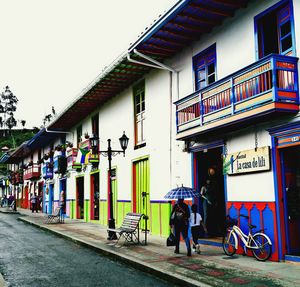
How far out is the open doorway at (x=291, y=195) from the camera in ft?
28.3

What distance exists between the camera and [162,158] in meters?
13.6

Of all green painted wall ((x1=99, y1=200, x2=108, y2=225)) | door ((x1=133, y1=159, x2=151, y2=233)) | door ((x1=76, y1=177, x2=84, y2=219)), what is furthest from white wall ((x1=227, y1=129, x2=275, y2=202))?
door ((x1=76, y1=177, x2=84, y2=219))

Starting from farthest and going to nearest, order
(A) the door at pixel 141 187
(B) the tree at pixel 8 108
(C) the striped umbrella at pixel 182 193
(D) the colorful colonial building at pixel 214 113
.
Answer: (B) the tree at pixel 8 108
(A) the door at pixel 141 187
(C) the striped umbrella at pixel 182 193
(D) the colorful colonial building at pixel 214 113

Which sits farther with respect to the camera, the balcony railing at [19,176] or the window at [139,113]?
the balcony railing at [19,176]

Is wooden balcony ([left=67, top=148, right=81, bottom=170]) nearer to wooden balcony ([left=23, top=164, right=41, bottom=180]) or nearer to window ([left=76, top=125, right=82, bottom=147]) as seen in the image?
window ([left=76, top=125, right=82, bottom=147])

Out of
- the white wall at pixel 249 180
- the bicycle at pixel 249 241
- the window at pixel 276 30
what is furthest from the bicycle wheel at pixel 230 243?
the window at pixel 276 30

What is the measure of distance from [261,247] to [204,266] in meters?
1.38

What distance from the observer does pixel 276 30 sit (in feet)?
30.0

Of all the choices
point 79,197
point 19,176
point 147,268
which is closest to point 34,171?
point 19,176

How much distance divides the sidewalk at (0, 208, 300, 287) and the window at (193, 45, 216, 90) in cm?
455

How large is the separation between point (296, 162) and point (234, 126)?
1.64 meters

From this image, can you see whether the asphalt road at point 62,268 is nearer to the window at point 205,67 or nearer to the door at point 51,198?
the window at point 205,67

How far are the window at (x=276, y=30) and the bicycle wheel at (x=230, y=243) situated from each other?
415 centimetres

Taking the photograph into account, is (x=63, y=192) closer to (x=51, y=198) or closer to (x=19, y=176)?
(x=51, y=198)
